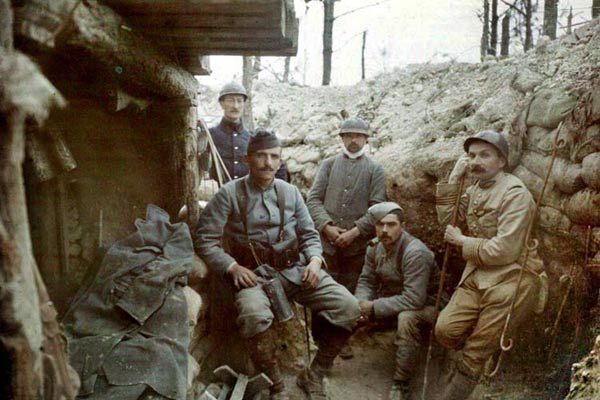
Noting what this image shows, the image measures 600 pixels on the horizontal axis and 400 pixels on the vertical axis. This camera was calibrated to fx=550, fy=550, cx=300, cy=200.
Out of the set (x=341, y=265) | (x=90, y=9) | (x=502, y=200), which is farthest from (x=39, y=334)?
(x=341, y=265)

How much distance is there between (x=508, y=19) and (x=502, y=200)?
30.6 ft

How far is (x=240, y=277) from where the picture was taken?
179 inches

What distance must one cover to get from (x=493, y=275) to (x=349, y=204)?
1918 millimetres

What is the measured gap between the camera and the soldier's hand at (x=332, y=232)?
587 cm

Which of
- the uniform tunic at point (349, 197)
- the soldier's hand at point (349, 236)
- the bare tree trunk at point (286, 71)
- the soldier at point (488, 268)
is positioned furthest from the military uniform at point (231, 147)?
the bare tree trunk at point (286, 71)

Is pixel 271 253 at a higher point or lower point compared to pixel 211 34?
lower

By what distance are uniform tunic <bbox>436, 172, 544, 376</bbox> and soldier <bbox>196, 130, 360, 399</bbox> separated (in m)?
0.94

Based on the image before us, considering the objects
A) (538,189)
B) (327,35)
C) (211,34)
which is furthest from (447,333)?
(327,35)

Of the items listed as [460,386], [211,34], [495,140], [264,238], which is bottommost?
[460,386]

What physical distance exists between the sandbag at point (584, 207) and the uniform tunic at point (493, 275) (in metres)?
0.30

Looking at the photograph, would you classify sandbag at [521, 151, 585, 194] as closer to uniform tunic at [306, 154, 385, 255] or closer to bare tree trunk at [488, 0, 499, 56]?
uniform tunic at [306, 154, 385, 255]

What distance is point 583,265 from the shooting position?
4312 mm

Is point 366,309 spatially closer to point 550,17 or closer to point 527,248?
point 527,248

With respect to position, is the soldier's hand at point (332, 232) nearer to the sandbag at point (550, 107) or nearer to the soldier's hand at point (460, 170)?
the soldier's hand at point (460, 170)
